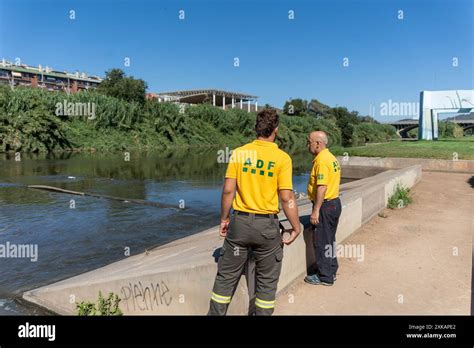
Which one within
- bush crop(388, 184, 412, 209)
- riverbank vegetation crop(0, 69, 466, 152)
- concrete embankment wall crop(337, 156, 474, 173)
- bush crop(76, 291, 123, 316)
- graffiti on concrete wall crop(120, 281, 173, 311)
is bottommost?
bush crop(76, 291, 123, 316)

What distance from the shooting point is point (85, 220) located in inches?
462

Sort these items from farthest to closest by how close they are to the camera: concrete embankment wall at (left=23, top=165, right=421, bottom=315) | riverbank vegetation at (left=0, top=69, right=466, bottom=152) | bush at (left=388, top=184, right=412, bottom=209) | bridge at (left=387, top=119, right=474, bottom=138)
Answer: bridge at (left=387, top=119, right=474, bottom=138) → riverbank vegetation at (left=0, top=69, right=466, bottom=152) → bush at (left=388, top=184, right=412, bottom=209) → concrete embankment wall at (left=23, top=165, right=421, bottom=315)

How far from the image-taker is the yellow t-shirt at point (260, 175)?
3.67 meters

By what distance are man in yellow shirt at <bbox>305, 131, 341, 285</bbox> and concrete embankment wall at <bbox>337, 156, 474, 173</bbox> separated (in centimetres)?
1665

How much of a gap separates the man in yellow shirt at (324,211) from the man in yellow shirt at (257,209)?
52.2 inches

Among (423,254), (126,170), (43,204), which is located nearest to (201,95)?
(126,170)

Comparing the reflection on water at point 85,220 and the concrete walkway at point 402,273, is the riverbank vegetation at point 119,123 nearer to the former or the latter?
the reflection on water at point 85,220

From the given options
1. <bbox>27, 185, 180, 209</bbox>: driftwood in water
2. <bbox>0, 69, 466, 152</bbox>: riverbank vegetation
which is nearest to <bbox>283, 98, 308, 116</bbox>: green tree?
<bbox>0, 69, 466, 152</bbox>: riverbank vegetation

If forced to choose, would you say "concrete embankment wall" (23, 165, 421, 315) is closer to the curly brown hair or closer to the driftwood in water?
the curly brown hair

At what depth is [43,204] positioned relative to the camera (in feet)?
45.6

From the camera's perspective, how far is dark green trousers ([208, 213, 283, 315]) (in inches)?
145

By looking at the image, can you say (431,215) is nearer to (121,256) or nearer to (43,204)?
(121,256)

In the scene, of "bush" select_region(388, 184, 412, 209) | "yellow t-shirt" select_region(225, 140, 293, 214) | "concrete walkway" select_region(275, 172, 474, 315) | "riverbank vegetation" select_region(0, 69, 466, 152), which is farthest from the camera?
"riverbank vegetation" select_region(0, 69, 466, 152)
